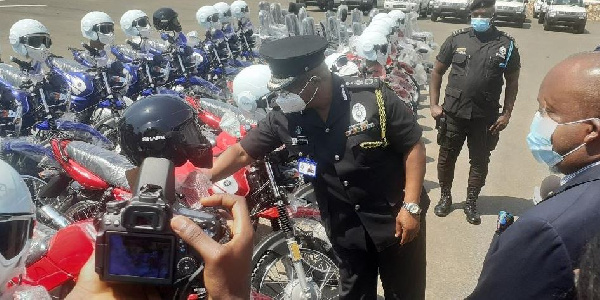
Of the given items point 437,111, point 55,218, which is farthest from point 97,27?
point 55,218

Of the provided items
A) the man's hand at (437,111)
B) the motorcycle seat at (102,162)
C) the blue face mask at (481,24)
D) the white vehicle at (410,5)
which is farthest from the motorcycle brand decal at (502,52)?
the white vehicle at (410,5)

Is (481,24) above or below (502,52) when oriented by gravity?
above

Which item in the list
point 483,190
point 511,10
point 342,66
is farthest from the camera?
point 511,10

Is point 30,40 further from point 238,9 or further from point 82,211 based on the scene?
point 238,9

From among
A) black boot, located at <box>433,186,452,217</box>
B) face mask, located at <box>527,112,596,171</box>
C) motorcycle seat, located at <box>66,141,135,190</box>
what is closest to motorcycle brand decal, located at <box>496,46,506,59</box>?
black boot, located at <box>433,186,452,217</box>

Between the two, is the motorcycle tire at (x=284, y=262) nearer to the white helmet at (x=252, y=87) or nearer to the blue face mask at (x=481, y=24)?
the white helmet at (x=252, y=87)

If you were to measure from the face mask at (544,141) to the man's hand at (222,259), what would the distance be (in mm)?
1150

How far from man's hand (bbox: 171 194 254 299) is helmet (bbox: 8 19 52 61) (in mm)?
7191

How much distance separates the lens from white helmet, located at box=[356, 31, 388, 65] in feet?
24.4

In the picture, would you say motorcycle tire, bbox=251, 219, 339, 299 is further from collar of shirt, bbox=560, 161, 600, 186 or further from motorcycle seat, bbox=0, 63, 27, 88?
motorcycle seat, bbox=0, 63, 27, 88

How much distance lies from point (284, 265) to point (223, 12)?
890 cm

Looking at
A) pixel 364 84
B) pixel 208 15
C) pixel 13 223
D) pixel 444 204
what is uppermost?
pixel 13 223

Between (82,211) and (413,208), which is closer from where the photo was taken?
(413,208)

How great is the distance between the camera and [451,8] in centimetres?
2342
